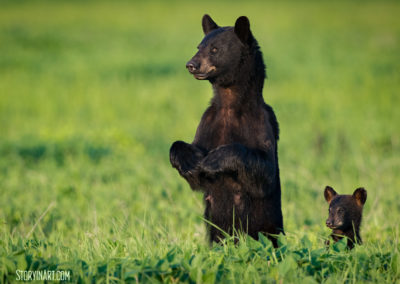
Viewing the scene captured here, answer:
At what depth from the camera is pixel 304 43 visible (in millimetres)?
25125

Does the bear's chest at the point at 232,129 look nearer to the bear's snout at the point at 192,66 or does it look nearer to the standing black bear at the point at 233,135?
the standing black bear at the point at 233,135

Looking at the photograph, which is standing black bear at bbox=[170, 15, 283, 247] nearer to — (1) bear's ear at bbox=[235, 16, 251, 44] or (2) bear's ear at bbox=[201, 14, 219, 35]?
(1) bear's ear at bbox=[235, 16, 251, 44]

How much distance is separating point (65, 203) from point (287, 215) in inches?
113

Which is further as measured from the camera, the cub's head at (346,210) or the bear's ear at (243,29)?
the bear's ear at (243,29)

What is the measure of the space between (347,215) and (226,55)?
1540mm

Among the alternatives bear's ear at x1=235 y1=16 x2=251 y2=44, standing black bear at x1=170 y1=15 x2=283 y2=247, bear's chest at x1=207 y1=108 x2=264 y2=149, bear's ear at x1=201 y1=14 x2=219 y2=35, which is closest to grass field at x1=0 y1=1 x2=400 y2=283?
standing black bear at x1=170 y1=15 x2=283 y2=247

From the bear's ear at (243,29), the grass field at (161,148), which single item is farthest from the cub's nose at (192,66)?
the grass field at (161,148)

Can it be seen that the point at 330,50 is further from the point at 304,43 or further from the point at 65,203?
the point at 65,203

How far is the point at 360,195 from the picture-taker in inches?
176

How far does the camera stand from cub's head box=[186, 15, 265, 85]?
452cm

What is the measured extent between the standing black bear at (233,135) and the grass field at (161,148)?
1.24 ft

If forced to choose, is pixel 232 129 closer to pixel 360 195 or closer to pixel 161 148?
pixel 360 195

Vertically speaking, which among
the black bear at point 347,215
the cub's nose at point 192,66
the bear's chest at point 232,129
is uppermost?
the cub's nose at point 192,66

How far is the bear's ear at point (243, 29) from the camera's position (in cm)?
449
